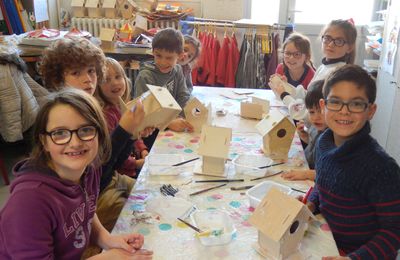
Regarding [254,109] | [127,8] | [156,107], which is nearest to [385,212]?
[156,107]

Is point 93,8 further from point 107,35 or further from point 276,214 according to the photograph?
point 276,214

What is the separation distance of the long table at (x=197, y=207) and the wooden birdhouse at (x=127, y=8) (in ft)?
9.90

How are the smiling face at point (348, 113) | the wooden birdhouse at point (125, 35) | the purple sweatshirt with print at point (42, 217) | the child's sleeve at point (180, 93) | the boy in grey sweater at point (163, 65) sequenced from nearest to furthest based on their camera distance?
the purple sweatshirt with print at point (42, 217)
the smiling face at point (348, 113)
the boy in grey sweater at point (163, 65)
the child's sleeve at point (180, 93)
the wooden birdhouse at point (125, 35)

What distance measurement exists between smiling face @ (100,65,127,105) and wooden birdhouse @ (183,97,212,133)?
1.11 ft

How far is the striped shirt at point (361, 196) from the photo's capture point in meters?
1.06

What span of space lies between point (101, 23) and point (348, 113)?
388 cm

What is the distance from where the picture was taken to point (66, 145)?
3.31ft

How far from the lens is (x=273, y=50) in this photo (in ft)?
13.0

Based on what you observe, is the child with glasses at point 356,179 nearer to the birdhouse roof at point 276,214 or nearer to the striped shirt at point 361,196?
the striped shirt at point 361,196

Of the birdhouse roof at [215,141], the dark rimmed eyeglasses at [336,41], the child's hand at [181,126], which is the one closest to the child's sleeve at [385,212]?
the birdhouse roof at [215,141]

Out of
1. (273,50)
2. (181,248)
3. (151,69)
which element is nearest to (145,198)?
(181,248)

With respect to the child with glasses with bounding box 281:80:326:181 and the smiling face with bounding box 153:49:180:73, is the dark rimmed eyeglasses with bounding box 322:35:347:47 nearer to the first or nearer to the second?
the child with glasses with bounding box 281:80:326:181

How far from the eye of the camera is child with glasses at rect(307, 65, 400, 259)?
107 cm

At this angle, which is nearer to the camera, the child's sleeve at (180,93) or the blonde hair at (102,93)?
the blonde hair at (102,93)
